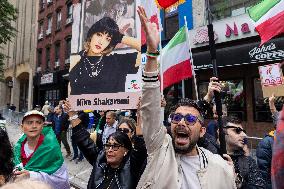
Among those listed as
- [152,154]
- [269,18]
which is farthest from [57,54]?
[152,154]

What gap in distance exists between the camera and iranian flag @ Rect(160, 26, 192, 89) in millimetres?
5105

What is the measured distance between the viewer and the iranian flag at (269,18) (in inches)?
150

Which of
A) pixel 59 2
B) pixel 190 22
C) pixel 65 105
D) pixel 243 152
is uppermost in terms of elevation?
pixel 59 2

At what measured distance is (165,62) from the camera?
5484mm

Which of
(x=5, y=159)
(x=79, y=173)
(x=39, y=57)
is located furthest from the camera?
(x=39, y=57)

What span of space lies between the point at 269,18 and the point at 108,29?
1998mm

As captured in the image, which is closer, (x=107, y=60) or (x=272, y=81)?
(x=107, y=60)

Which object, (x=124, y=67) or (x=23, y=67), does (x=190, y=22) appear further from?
(x=23, y=67)

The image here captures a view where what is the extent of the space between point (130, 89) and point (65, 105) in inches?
31.8

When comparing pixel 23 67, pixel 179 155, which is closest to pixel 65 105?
pixel 179 155

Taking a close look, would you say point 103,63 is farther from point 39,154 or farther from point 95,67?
point 39,154

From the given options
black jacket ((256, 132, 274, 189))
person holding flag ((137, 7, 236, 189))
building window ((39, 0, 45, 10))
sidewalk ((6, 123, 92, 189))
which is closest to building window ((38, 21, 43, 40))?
building window ((39, 0, 45, 10))

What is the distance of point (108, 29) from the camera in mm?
3926

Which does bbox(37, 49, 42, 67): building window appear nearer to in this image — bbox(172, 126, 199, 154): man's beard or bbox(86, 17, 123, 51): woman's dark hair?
bbox(86, 17, 123, 51): woman's dark hair
